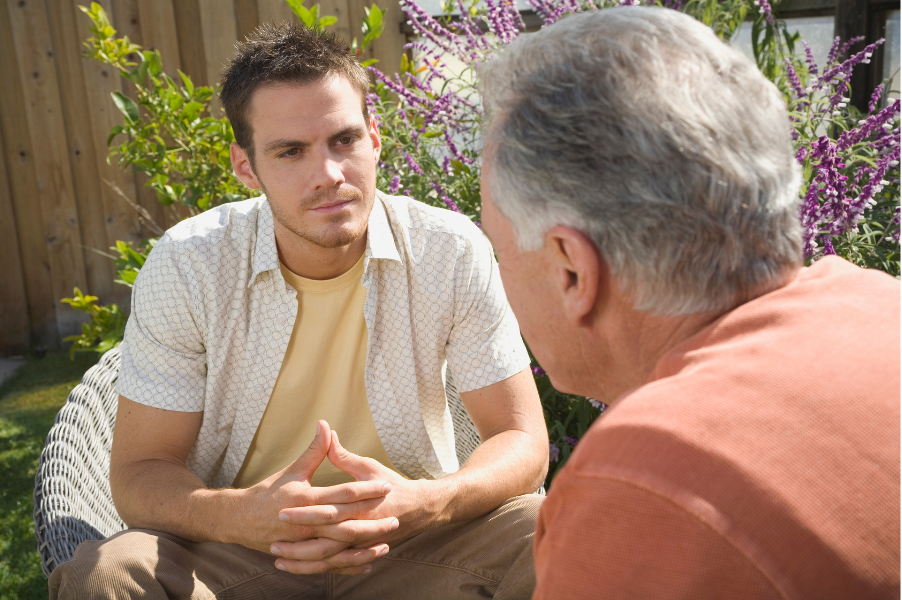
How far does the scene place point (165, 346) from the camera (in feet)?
5.79

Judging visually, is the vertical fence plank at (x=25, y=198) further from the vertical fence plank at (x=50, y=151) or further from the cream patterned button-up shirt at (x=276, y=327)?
the cream patterned button-up shirt at (x=276, y=327)

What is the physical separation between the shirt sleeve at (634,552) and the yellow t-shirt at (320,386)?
45.2 inches

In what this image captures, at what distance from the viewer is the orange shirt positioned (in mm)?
679

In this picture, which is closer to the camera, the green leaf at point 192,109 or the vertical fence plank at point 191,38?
the green leaf at point 192,109

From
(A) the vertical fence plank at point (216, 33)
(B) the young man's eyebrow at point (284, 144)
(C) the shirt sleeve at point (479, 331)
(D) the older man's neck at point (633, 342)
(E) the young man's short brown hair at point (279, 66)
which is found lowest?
(C) the shirt sleeve at point (479, 331)

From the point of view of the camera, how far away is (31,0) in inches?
152

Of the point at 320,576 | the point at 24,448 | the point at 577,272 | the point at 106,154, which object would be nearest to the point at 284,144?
the point at 320,576

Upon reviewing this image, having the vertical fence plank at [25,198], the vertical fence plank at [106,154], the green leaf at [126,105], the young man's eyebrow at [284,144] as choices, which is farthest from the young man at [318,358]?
the vertical fence plank at [25,198]

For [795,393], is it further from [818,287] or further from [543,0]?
[543,0]

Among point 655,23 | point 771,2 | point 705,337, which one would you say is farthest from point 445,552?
point 771,2

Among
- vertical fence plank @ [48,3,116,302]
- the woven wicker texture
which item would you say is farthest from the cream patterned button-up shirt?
vertical fence plank @ [48,3,116,302]

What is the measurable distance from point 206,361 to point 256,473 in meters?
0.31

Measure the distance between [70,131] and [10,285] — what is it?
0.90 meters

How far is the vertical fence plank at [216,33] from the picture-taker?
3.73m
